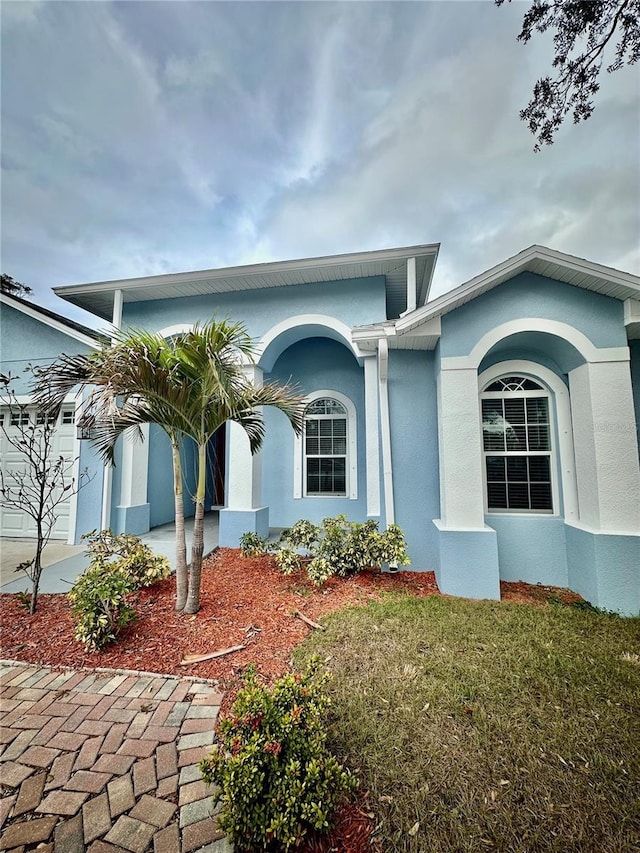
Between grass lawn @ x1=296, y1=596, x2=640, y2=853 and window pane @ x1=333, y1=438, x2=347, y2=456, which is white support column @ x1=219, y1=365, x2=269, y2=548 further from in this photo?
grass lawn @ x1=296, y1=596, x2=640, y2=853

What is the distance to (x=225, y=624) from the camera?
153 inches

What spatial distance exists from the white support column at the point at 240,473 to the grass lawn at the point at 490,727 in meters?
3.18

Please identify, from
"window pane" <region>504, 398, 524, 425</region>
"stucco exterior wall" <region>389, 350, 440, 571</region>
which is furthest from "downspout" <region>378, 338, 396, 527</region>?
"window pane" <region>504, 398, 524, 425</region>

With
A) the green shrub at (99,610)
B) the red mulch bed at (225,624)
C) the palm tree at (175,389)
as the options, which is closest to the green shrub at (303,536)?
the red mulch bed at (225,624)

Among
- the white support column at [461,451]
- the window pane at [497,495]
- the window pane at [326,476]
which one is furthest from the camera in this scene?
the window pane at [326,476]

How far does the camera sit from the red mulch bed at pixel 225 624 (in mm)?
3197

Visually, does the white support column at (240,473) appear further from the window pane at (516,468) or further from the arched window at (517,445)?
the window pane at (516,468)

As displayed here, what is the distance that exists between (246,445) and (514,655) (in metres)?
5.10

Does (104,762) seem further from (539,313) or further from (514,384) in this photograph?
(539,313)

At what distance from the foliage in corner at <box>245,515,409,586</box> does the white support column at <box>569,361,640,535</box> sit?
2702 mm

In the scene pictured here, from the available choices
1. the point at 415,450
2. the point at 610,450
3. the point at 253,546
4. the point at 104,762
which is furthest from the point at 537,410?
the point at 104,762

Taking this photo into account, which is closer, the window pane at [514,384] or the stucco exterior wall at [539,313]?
the stucco exterior wall at [539,313]

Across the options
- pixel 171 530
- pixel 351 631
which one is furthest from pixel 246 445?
pixel 351 631

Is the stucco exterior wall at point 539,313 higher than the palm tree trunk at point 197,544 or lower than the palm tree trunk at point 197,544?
higher
